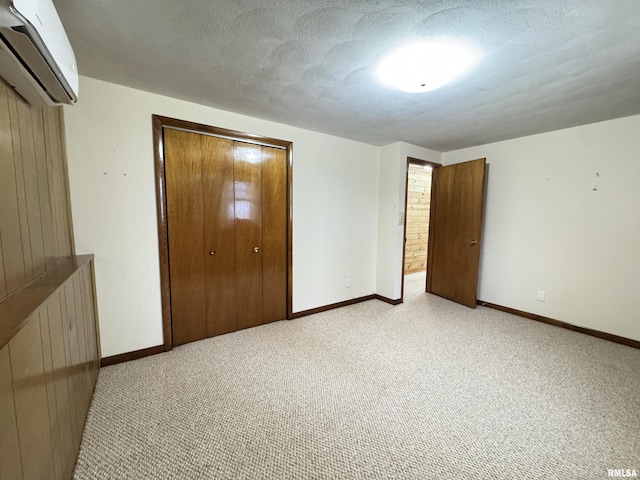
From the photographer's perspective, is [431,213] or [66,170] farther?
[431,213]

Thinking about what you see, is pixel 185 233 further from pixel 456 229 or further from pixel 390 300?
pixel 456 229

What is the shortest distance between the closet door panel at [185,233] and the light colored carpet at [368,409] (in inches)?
10.5

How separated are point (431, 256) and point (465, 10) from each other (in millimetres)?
3368

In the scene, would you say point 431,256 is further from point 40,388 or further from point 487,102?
point 40,388

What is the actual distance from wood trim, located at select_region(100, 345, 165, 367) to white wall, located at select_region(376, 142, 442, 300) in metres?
2.72

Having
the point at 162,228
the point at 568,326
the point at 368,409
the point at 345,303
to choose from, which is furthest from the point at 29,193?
the point at 568,326

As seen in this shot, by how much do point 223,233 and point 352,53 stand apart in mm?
1827

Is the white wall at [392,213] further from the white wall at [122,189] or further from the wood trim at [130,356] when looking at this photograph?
the wood trim at [130,356]

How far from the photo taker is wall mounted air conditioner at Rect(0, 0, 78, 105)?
0.73 meters

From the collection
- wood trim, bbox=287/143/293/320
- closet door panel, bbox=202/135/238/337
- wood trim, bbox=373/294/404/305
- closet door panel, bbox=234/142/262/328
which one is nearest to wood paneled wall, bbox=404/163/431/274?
wood trim, bbox=373/294/404/305

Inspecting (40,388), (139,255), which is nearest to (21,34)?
(40,388)

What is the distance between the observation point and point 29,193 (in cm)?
114

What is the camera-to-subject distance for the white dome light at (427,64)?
143cm

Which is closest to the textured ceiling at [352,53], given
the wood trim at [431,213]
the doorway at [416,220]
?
the wood trim at [431,213]
